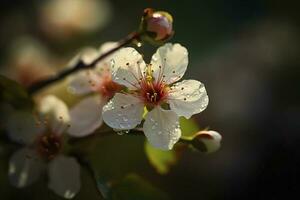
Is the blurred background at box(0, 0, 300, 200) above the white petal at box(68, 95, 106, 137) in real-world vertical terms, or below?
below

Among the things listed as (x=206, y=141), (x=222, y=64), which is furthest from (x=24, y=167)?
(x=222, y=64)

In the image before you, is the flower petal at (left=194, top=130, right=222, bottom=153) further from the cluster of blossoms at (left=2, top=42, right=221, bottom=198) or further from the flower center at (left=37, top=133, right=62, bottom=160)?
the flower center at (left=37, top=133, right=62, bottom=160)

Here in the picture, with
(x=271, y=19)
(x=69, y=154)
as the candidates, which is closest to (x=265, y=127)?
(x=271, y=19)

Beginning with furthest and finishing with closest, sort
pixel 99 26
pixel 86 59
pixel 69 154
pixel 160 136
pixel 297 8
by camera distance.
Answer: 1. pixel 297 8
2. pixel 99 26
3. pixel 86 59
4. pixel 69 154
5. pixel 160 136

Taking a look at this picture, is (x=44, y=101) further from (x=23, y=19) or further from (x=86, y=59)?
(x=23, y=19)

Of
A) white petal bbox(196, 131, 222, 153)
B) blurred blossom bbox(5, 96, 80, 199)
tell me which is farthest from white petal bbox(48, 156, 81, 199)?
white petal bbox(196, 131, 222, 153)
